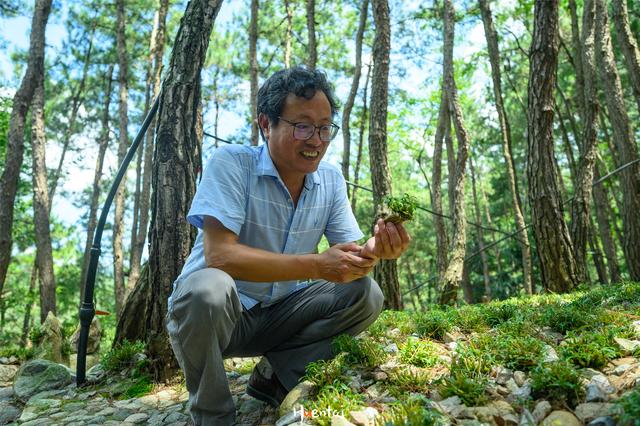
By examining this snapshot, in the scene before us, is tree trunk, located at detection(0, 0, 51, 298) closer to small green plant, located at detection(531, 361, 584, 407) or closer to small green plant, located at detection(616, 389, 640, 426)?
small green plant, located at detection(531, 361, 584, 407)

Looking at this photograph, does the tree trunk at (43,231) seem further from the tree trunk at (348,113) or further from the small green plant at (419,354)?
the small green plant at (419,354)

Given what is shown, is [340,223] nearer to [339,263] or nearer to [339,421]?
[339,263]

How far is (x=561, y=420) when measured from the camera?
1.82 m

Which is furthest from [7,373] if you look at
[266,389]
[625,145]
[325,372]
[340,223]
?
[625,145]

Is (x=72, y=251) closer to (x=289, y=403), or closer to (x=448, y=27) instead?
(x=448, y=27)

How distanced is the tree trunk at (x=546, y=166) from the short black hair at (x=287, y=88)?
4.09 metres

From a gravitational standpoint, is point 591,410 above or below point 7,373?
above

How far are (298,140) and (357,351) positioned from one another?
118cm

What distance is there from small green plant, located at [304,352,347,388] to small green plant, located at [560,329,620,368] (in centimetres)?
107

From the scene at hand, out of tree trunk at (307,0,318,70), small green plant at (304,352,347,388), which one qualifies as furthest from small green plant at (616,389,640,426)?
tree trunk at (307,0,318,70)

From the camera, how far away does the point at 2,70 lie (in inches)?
569

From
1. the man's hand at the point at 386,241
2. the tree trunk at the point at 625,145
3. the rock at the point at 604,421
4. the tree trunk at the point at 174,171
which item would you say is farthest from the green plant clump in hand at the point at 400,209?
the tree trunk at the point at 625,145

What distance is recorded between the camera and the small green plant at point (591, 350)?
7.43ft

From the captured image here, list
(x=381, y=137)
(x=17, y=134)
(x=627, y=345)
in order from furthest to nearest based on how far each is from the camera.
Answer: (x=17, y=134) < (x=381, y=137) < (x=627, y=345)
